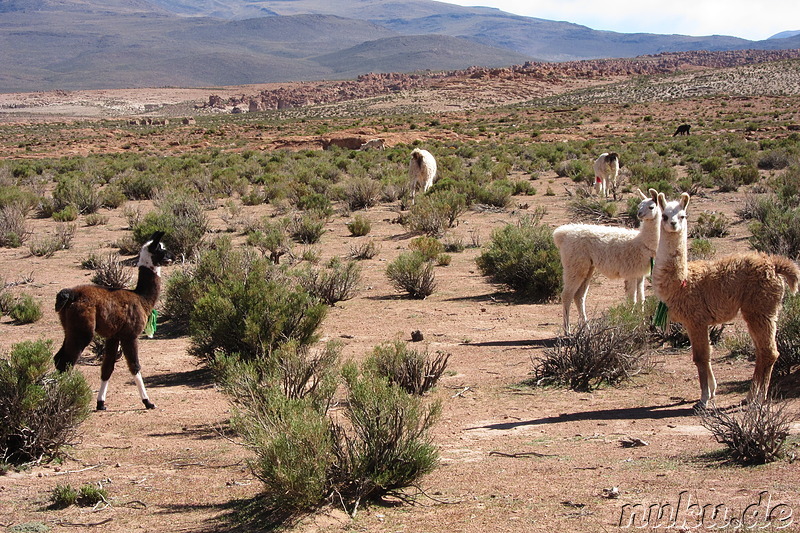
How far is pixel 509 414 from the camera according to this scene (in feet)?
20.2

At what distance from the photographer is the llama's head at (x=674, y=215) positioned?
5.90 m

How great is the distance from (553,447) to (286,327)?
3572mm

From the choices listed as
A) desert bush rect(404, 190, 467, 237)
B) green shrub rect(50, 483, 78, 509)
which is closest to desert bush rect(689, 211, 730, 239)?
desert bush rect(404, 190, 467, 237)

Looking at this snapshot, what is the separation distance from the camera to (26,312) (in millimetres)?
9766

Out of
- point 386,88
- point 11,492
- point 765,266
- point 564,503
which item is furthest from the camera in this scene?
point 386,88

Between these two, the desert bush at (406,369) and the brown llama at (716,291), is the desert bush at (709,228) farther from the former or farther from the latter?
the desert bush at (406,369)

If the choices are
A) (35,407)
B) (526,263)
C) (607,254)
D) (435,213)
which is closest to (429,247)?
(526,263)

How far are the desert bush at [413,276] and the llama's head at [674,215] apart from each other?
17.3 feet

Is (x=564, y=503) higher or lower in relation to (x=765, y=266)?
lower

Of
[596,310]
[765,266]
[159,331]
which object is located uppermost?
[765,266]

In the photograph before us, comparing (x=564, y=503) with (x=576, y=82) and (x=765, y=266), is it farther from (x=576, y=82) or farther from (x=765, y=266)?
(x=576, y=82)

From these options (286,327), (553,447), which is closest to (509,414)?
(553,447)

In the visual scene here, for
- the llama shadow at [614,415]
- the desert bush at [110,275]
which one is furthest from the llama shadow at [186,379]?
the desert bush at [110,275]

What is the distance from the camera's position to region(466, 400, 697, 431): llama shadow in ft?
19.2
